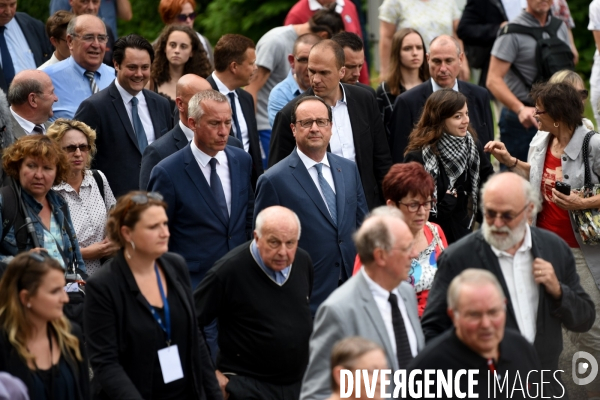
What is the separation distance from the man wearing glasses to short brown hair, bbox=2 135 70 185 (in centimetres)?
277

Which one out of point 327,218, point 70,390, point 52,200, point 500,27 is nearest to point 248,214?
point 327,218

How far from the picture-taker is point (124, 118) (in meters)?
9.07

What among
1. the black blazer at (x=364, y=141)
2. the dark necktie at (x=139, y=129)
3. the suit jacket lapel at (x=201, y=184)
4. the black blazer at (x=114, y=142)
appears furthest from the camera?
the dark necktie at (x=139, y=129)

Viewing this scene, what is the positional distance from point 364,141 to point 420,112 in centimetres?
79

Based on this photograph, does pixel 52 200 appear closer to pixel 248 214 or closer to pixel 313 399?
pixel 248 214

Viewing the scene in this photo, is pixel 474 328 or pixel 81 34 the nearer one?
pixel 474 328

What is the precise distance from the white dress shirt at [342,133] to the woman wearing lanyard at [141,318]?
2900 mm

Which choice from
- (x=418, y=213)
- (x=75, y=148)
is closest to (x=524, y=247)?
(x=418, y=213)

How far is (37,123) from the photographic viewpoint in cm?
870

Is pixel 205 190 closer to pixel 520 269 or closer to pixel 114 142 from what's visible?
pixel 114 142

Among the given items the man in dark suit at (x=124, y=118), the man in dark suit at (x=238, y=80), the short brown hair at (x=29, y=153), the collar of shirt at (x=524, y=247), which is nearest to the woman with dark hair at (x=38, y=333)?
the short brown hair at (x=29, y=153)

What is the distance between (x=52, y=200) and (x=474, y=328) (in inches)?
130

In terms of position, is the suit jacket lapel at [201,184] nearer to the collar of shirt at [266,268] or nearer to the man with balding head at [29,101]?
the collar of shirt at [266,268]

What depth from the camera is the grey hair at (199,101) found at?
26.1ft
